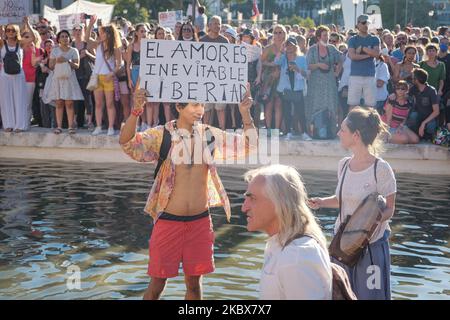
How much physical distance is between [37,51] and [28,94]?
31.6 inches

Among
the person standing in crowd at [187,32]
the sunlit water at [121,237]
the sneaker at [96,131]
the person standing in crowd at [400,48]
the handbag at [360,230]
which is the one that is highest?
the person standing in crowd at [187,32]

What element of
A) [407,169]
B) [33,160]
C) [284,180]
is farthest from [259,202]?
[33,160]

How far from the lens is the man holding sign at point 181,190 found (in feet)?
20.5

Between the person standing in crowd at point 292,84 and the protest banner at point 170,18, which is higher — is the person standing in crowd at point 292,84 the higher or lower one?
the lower one

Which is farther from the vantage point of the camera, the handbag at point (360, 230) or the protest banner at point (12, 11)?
the protest banner at point (12, 11)

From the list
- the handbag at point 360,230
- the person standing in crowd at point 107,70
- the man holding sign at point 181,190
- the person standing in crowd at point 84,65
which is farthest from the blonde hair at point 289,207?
the person standing in crowd at point 84,65

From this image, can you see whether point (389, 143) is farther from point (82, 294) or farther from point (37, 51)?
point (82, 294)

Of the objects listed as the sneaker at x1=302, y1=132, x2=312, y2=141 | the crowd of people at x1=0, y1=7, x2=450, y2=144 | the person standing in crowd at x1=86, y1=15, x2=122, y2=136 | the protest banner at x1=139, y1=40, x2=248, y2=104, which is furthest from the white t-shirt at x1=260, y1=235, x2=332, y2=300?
the sneaker at x1=302, y1=132, x2=312, y2=141

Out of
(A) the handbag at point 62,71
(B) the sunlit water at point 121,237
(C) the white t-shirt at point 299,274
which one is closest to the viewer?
(C) the white t-shirt at point 299,274

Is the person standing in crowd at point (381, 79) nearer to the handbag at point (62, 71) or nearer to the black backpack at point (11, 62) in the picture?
the handbag at point (62, 71)

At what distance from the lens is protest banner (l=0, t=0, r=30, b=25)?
17.2 metres

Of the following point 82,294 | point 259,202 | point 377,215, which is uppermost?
point 259,202

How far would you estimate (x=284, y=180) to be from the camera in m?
4.04

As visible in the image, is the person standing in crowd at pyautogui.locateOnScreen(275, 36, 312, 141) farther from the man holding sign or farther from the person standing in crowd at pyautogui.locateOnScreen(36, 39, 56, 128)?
the man holding sign
